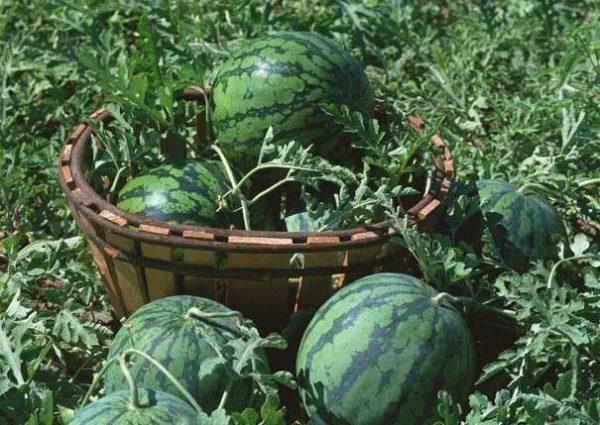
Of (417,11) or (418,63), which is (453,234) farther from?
(417,11)

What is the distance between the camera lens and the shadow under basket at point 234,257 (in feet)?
10.6

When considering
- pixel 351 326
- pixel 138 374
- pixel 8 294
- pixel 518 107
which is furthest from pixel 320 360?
pixel 518 107

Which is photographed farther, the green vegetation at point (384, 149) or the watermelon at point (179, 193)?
the watermelon at point (179, 193)

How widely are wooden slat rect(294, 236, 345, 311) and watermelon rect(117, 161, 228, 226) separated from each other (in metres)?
0.39

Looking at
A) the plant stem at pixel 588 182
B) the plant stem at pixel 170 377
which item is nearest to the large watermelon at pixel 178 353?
the plant stem at pixel 170 377

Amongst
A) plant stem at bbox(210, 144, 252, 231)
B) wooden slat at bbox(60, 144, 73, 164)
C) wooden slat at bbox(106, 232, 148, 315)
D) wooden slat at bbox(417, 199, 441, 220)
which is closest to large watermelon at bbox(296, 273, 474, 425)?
wooden slat at bbox(417, 199, 441, 220)

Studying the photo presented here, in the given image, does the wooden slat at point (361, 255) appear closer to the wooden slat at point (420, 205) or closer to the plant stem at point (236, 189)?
the wooden slat at point (420, 205)

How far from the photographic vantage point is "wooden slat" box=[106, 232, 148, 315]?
337 centimetres

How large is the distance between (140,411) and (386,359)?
71 cm

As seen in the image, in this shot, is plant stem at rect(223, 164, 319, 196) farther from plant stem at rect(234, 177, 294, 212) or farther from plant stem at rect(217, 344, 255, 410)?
plant stem at rect(217, 344, 255, 410)

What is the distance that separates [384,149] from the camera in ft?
11.8

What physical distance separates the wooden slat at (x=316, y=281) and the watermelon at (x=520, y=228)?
28.4 inches

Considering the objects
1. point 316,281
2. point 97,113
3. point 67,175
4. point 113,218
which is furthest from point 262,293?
point 97,113

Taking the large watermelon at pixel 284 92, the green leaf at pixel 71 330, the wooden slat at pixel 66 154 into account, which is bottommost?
the green leaf at pixel 71 330
